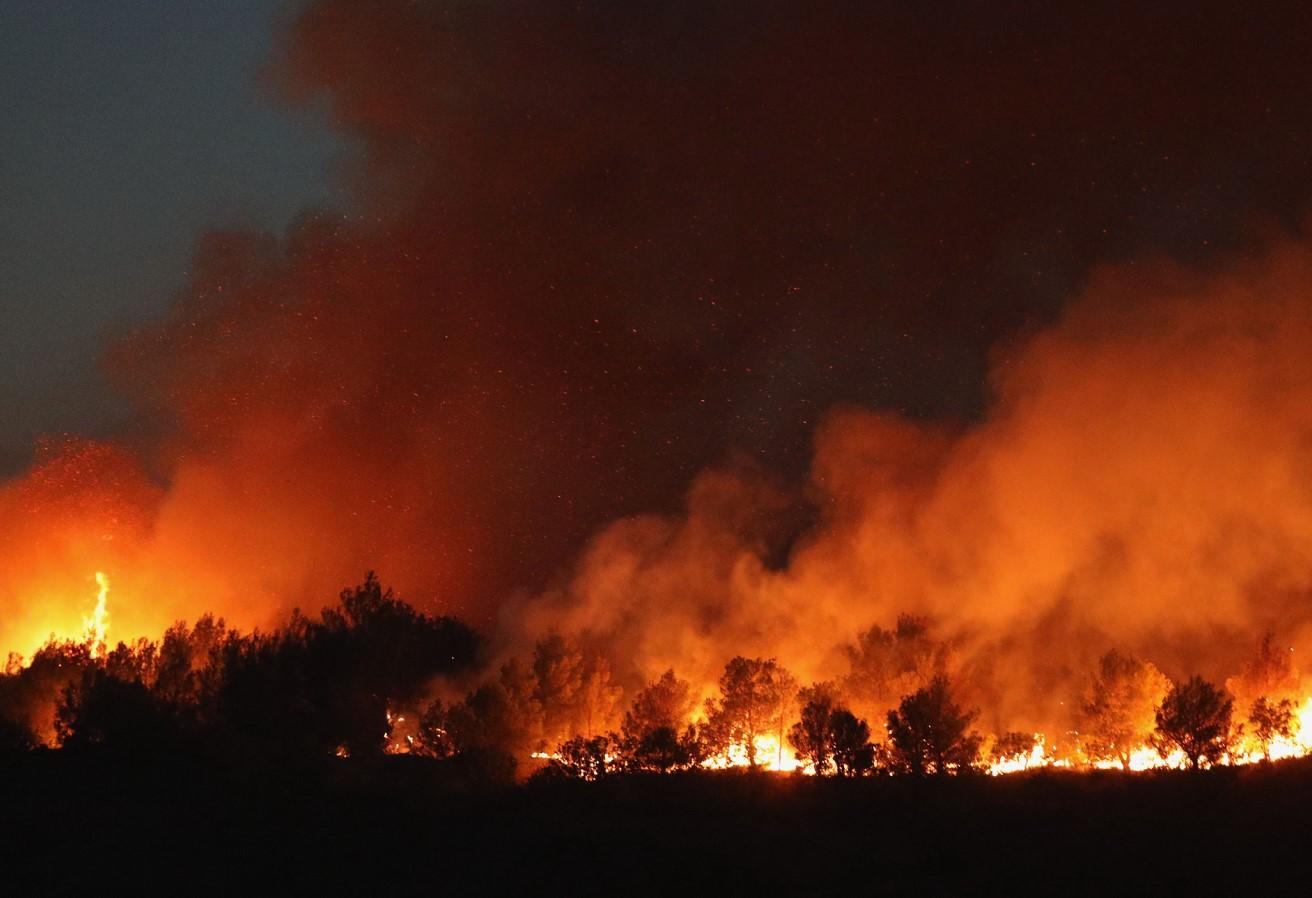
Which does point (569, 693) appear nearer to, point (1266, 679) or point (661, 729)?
point (661, 729)

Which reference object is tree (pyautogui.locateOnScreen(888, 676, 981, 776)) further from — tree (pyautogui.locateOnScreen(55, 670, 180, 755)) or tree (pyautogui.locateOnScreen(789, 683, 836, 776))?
tree (pyautogui.locateOnScreen(55, 670, 180, 755))

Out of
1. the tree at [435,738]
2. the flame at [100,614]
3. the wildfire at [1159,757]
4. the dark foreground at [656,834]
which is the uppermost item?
the flame at [100,614]

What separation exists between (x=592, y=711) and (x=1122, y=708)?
17.3m

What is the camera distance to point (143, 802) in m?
38.3

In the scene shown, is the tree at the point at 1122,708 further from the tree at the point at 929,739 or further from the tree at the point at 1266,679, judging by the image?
the tree at the point at 929,739

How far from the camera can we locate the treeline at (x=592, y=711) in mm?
38000

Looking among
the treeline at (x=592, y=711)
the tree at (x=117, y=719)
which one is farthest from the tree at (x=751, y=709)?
the tree at (x=117, y=719)

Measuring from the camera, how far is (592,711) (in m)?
45.3

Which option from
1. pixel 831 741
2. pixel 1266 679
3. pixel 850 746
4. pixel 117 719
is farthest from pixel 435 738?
pixel 1266 679

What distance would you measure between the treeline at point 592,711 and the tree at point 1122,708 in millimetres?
48

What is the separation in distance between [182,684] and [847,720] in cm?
2541

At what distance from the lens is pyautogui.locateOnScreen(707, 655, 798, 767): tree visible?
138 feet

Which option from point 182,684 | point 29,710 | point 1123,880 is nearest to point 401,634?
point 182,684

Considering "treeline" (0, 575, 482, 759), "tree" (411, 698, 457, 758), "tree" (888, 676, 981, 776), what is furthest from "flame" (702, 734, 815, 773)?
"treeline" (0, 575, 482, 759)
